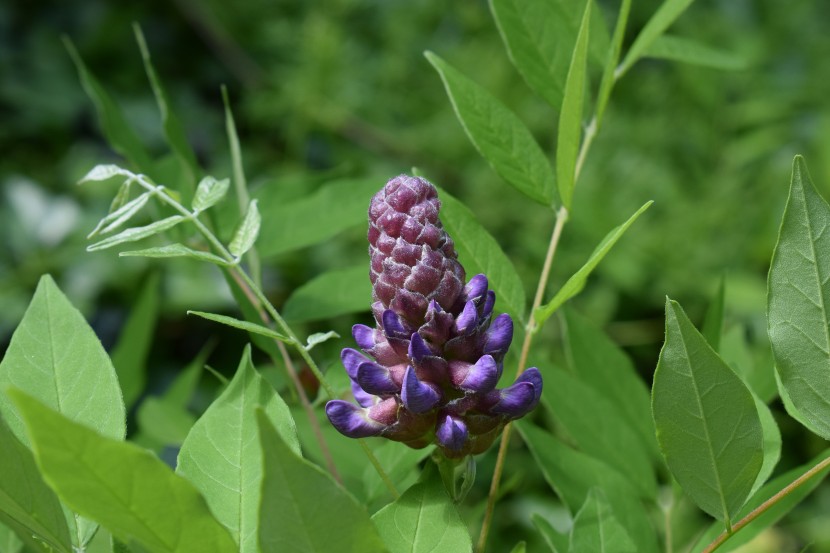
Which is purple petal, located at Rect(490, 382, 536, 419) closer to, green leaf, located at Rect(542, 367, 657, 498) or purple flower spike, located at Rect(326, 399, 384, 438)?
purple flower spike, located at Rect(326, 399, 384, 438)

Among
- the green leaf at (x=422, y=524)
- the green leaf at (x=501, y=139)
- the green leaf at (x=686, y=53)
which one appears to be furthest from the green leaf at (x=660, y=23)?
the green leaf at (x=422, y=524)

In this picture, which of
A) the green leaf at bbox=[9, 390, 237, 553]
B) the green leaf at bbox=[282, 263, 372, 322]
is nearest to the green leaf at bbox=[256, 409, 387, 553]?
the green leaf at bbox=[9, 390, 237, 553]

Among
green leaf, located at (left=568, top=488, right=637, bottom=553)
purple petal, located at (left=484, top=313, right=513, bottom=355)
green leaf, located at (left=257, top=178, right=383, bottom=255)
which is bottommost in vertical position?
green leaf, located at (left=568, top=488, right=637, bottom=553)

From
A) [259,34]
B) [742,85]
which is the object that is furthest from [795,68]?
[259,34]

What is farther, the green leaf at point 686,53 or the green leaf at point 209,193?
the green leaf at point 686,53

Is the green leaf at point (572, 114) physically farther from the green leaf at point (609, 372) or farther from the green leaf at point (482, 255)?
the green leaf at point (609, 372)

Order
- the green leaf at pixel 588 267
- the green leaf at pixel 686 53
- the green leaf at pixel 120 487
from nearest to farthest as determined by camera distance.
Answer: the green leaf at pixel 120 487 → the green leaf at pixel 588 267 → the green leaf at pixel 686 53
